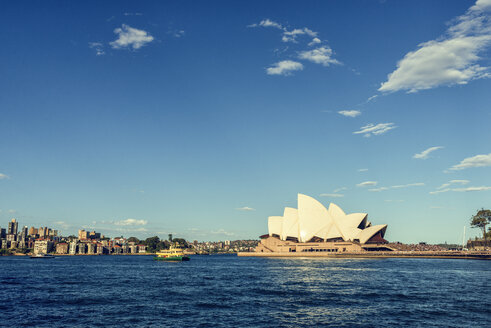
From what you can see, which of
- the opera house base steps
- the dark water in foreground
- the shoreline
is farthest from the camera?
the opera house base steps

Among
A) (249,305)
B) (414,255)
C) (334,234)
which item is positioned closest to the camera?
(249,305)

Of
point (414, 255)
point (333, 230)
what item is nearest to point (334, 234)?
point (333, 230)

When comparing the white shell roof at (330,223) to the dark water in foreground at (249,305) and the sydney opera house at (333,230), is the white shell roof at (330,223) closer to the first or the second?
the sydney opera house at (333,230)

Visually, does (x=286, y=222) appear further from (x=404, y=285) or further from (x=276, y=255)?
(x=404, y=285)

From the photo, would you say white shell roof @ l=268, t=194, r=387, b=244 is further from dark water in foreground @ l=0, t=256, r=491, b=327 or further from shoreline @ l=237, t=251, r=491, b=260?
dark water in foreground @ l=0, t=256, r=491, b=327

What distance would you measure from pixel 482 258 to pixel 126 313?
5313 inches

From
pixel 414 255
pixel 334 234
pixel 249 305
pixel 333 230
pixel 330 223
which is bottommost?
pixel 414 255

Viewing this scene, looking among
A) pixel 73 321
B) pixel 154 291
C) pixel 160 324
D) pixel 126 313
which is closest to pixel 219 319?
pixel 160 324

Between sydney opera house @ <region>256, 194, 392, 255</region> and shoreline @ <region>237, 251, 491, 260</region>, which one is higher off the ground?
sydney opera house @ <region>256, 194, 392, 255</region>

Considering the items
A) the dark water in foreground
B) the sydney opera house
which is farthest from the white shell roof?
the dark water in foreground

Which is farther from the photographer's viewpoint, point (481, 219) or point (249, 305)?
point (481, 219)

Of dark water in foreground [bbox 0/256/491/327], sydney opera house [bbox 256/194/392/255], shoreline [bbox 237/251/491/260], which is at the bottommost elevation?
shoreline [bbox 237/251/491/260]

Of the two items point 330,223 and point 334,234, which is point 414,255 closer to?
point 334,234

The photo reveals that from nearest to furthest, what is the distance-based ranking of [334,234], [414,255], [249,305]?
[249,305] < [414,255] < [334,234]
